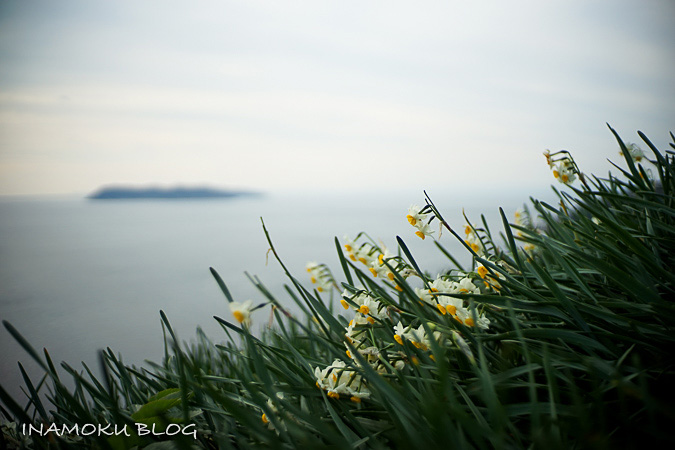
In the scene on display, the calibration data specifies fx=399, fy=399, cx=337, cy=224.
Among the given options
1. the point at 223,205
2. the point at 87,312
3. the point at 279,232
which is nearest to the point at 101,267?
the point at 87,312

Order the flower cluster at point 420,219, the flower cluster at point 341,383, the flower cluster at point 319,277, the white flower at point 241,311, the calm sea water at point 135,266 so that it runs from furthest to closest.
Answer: the calm sea water at point 135,266 → the flower cluster at point 319,277 → the flower cluster at point 420,219 → the flower cluster at point 341,383 → the white flower at point 241,311

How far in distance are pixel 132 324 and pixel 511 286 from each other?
124cm

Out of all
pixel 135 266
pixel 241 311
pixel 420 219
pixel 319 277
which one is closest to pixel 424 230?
pixel 420 219

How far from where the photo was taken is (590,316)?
1.62 feet

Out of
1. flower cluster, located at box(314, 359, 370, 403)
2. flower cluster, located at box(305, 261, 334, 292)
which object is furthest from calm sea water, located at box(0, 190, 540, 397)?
flower cluster, located at box(314, 359, 370, 403)

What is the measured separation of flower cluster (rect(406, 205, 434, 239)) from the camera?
0.60 metres

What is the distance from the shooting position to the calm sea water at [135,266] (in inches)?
48.4

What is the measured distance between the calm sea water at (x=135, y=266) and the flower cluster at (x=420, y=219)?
0.43ft

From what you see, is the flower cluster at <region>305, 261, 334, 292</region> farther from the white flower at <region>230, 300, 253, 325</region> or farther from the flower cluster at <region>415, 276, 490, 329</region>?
the white flower at <region>230, 300, 253, 325</region>

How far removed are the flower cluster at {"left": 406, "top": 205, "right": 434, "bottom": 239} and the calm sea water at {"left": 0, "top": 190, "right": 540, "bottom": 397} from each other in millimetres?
130

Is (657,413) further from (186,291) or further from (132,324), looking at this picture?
(186,291)

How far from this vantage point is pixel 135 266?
6.16ft

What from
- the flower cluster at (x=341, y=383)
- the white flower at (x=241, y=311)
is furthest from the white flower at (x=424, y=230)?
the white flower at (x=241, y=311)

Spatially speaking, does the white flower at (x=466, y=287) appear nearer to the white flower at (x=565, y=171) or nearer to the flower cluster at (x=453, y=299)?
the flower cluster at (x=453, y=299)
